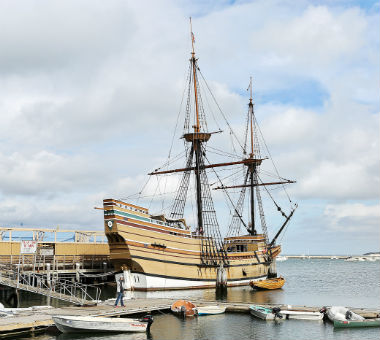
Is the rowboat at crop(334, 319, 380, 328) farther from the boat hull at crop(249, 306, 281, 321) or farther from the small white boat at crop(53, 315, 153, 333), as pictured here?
the small white boat at crop(53, 315, 153, 333)

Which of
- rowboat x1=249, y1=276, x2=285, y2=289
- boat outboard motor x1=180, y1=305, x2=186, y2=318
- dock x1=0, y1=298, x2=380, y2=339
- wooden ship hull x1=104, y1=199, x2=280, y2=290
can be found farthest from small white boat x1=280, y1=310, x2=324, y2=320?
rowboat x1=249, y1=276, x2=285, y2=289

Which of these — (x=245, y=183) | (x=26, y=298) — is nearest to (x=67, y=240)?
(x=26, y=298)

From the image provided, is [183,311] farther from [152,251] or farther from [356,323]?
[152,251]

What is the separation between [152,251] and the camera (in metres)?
43.2

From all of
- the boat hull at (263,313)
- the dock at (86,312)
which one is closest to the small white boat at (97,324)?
the dock at (86,312)

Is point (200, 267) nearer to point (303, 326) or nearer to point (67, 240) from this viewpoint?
point (67, 240)

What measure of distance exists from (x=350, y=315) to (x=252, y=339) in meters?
6.79

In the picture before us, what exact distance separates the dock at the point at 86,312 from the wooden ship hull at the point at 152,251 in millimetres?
10278

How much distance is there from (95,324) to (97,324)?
0.10m

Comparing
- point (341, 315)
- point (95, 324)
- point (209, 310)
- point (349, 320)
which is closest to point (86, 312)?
point (95, 324)

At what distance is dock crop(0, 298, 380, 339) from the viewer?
22.9 metres

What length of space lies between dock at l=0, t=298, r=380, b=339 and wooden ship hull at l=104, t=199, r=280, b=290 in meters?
10.3

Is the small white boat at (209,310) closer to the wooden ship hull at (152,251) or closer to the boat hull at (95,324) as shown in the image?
the boat hull at (95,324)

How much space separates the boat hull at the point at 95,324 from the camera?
23844 millimetres
